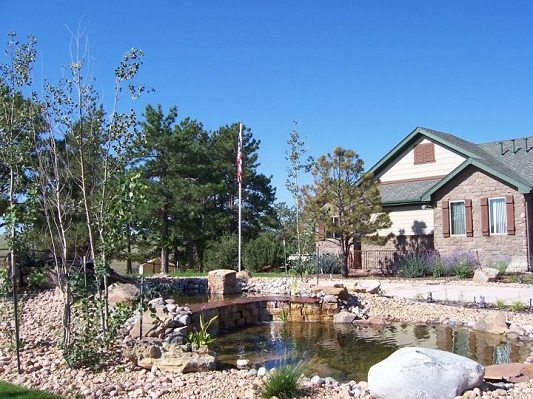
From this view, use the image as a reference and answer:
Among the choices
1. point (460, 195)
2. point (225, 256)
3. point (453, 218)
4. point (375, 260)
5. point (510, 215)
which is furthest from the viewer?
point (225, 256)

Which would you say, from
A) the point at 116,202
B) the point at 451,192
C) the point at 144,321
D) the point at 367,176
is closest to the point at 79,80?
the point at 116,202

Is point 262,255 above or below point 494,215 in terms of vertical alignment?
below

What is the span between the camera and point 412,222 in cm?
2244

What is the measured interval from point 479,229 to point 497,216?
2.64ft

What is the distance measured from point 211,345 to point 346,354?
8.48 ft

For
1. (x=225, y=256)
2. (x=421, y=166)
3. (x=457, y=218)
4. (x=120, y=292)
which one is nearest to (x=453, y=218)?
(x=457, y=218)

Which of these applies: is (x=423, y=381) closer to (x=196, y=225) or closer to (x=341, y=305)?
(x=341, y=305)

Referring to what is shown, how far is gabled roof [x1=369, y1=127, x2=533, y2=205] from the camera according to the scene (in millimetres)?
20078

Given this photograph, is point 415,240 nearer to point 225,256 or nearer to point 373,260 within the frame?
point 373,260

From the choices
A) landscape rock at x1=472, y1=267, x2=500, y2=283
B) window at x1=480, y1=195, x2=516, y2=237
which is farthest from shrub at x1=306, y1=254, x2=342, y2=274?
landscape rock at x1=472, y1=267, x2=500, y2=283

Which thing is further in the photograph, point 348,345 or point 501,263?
point 501,263

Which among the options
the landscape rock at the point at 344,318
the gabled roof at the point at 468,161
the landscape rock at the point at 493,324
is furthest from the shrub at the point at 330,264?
the landscape rock at the point at 493,324

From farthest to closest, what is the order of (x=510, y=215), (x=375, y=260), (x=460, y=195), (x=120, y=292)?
(x=375, y=260)
(x=460, y=195)
(x=510, y=215)
(x=120, y=292)

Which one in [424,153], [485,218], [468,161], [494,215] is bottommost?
[485,218]
